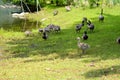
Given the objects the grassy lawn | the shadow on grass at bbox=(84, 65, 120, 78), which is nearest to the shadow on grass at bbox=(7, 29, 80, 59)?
the grassy lawn

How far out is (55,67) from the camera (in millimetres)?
18641

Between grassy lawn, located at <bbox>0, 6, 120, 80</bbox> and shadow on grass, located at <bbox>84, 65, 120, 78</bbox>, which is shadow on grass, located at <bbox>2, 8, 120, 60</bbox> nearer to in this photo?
grassy lawn, located at <bbox>0, 6, 120, 80</bbox>

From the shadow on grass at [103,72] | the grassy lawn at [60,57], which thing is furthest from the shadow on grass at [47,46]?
the shadow on grass at [103,72]

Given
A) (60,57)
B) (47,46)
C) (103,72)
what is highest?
(103,72)

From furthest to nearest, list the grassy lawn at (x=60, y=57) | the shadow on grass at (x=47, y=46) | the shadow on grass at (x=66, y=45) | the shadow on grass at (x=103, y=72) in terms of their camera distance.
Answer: the shadow on grass at (x=47, y=46) < the shadow on grass at (x=66, y=45) < the grassy lawn at (x=60, y=57) < the shadow on grass at (x=103, y=72)

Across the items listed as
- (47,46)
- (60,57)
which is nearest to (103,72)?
(60,57)

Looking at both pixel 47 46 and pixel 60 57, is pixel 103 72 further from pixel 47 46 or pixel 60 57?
pixel 47 46

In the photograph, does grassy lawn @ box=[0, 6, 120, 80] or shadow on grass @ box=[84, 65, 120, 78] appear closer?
shadow on grass @ box=[84, 65, 120, 78]

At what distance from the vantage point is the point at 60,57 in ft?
Answer: 71.2

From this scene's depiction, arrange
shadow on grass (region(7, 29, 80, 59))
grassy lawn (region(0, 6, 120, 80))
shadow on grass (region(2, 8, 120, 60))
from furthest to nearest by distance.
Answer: shadow on grass (region(7, 29, 80, 59))
shadow on grass (region(2, 8, 120, 60))
grassy lawn (region(0, 6, 120, 80))

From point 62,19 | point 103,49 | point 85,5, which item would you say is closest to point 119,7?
point 85,5

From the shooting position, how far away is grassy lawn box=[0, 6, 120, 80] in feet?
55.5

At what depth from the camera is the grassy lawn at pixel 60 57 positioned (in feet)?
55.5

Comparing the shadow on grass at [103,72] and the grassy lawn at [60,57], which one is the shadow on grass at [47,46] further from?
the shadow on grass at [103,72]
